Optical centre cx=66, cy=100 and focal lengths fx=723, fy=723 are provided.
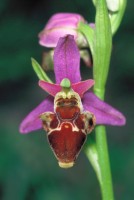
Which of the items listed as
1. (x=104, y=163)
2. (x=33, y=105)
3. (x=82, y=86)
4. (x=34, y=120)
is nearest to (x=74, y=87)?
(x=82, y=86)

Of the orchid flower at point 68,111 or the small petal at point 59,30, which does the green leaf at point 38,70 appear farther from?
the small petal at point 59,30

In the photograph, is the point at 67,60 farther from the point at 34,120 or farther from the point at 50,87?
the point at 34,120

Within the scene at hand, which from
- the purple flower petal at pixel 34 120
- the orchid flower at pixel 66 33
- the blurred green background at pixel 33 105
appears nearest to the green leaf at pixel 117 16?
the orchid flower at pixel 66 33

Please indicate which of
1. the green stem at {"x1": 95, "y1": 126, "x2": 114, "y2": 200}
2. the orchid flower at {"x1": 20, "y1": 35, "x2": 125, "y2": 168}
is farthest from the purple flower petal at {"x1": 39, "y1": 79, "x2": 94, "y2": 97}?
the green stem at {"x1": 95, "y1": 126, "x2": 114, "y2": 200}

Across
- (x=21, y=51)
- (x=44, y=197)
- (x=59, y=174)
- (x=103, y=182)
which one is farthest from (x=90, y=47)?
(x=21, y=51)

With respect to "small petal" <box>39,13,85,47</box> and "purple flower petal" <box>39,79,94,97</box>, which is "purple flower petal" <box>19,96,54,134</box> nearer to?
"purple flower petal" <box>39,79,94,97</box>
